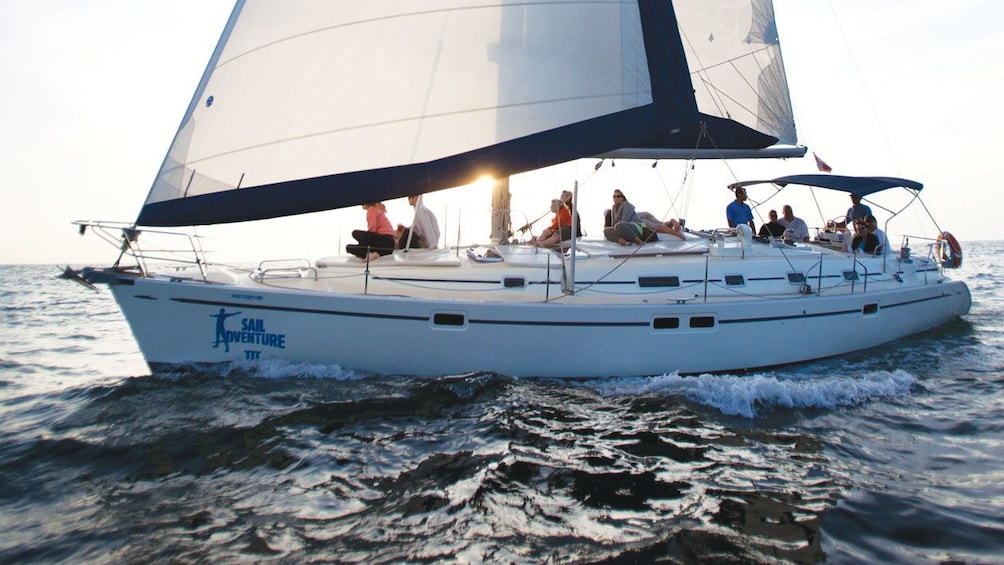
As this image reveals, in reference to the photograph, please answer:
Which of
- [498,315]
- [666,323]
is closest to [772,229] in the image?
[666,323]

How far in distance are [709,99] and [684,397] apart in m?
6.07

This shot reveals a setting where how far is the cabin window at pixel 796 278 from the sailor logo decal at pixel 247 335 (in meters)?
5.92

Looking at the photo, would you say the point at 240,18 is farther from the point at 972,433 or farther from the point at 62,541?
the point at 972,433

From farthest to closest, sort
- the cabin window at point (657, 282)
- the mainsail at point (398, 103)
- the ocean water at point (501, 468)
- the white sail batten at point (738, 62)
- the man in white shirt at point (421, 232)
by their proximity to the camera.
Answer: the white sail batten at point (738, 62) → the man in white shirt at point (421, 232) → the cabin window at point (657, 282) → the mainsail at point (398, 103) → the ocean water at point (501, 468)

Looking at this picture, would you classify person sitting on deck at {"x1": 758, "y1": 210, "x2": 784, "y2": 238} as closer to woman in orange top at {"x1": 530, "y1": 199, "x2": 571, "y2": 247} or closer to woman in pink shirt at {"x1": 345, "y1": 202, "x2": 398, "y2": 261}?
woman in orange top at {"x1": 530, "y1": 199, "x2": 571, "y2": 247}

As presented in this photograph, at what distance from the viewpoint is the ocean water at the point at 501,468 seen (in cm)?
342

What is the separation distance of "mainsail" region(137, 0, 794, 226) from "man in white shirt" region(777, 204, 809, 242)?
473cm

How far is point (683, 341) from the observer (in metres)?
6.84

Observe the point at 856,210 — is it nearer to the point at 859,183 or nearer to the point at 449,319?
the point at 859,183

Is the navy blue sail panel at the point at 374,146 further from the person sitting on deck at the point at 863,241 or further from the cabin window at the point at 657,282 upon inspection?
the person sitting on deck at the point at 863,241

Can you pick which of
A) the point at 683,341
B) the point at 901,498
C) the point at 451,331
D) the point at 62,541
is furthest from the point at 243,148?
the point at 901,498

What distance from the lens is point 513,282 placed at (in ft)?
22.5

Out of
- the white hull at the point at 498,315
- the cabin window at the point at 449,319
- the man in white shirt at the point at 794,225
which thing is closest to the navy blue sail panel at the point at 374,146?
the white hull at the point at 498,315

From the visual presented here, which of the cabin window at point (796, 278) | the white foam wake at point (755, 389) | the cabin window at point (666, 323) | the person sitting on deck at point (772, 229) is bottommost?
the white foam wake at point (755, 389)
